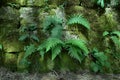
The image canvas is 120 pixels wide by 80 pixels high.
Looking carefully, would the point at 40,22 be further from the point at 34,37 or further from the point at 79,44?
the point at 79,44

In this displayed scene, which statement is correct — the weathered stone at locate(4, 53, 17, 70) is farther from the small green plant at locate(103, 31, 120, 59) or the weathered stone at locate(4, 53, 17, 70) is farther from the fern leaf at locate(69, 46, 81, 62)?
the small green plant at locate(103, 31, 120, 59)

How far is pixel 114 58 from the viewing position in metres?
7.23

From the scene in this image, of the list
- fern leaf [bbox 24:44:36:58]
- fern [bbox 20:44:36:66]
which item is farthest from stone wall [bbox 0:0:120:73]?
fern leaf [bbox 24:44:36:58]

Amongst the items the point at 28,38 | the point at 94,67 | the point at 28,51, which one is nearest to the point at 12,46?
the point at 28,38

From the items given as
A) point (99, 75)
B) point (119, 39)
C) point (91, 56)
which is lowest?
point (99, 75)

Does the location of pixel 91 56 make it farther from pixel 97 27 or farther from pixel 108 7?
pixel 108 7

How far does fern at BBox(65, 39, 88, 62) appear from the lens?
654 centimetres

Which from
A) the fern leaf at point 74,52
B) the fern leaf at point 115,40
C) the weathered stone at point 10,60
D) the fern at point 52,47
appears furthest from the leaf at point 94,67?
the weathered stone at point 10,60

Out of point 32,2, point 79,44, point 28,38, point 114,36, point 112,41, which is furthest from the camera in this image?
point 32,2

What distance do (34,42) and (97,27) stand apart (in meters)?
2.18

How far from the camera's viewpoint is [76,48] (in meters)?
6.70

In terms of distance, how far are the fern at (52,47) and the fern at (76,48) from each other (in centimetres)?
25

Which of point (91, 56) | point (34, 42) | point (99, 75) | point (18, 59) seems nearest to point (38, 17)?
point (34, 42)

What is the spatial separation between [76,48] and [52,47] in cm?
71
